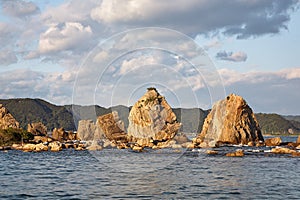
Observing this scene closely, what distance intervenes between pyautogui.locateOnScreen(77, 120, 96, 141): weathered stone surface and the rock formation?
16.8 metres

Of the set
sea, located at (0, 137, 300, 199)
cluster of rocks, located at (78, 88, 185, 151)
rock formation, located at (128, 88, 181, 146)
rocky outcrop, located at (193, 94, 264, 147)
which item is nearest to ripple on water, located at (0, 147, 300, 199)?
sea, located at (0, 137, 300, 199)

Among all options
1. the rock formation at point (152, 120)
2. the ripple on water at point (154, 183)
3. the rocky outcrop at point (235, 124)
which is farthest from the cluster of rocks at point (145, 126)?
the ripple on water at point (154, 183)

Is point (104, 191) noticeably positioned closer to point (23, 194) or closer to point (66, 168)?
point (23, 194)

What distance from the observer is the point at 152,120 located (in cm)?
16500

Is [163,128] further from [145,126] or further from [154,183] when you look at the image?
[154,183]

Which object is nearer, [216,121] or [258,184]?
[258,184]

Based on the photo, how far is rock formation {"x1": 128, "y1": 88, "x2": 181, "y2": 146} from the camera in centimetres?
16138

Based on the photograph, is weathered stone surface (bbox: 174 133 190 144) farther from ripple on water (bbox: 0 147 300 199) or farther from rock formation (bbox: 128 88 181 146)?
ripple on water (bbox: 0 147 300 199)

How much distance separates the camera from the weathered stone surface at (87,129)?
6916 inches

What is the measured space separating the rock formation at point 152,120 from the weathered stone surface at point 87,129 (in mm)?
A: 16751

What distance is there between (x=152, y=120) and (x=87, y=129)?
32.0 meters

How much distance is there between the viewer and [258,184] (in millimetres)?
48938

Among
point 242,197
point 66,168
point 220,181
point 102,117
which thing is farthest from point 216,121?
point 242,197

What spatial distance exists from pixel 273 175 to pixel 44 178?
3028 cm
